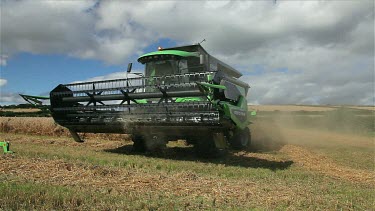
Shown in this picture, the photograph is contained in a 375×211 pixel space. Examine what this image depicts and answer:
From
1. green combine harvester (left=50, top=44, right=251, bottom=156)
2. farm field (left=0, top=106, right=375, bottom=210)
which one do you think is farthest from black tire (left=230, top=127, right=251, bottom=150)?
green combine harvester (left=50, top=44, right=251, bottom=156)

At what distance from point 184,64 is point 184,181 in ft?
15.4

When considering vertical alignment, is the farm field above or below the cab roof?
below

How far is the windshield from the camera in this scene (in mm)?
9398

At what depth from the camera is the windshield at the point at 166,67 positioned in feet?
30.8

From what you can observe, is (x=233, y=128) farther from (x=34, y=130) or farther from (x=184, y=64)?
(x=34, y=130)

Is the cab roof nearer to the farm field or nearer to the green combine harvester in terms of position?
the green combine harvester

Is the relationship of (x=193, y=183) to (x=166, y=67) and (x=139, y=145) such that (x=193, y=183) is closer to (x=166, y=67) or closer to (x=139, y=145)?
(x=166, y=67)

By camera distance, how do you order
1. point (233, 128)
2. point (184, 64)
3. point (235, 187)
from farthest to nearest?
1. point (184, 64)
2. point (233, 128)
3. point (235, 187)

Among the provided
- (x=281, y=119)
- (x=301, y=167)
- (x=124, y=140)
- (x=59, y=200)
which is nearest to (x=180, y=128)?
(x=301, y=167)

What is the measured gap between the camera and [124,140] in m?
13.4

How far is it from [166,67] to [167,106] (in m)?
2.03

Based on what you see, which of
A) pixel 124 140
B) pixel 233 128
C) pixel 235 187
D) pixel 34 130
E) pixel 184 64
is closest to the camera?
pixel 235 187

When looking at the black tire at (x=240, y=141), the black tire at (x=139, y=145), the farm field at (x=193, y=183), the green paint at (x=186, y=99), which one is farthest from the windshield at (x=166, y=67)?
the black tire at (x=240, y=141)

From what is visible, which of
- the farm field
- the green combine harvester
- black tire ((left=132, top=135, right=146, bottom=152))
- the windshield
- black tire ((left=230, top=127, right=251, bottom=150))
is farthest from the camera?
black tire ((left=230, top=127, right=251, bottom=150))
